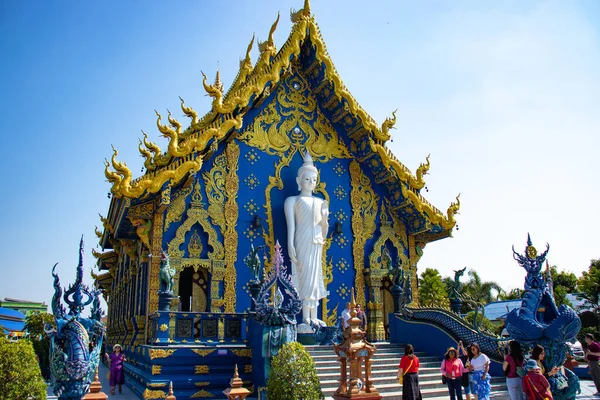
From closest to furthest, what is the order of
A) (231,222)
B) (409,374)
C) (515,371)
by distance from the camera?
(515,371) → (409,374) → (231,222)

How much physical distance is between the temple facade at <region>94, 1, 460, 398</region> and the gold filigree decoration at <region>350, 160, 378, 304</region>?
3 cm

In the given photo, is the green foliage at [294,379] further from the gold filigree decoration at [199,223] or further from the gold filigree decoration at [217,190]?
the gold filigree decoration at [217,190]

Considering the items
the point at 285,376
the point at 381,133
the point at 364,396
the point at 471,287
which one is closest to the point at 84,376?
Answer: the point at 285,376

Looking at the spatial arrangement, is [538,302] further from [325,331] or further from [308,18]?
[308,18]

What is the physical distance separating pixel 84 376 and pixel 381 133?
8742 mm

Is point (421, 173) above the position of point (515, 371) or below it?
above

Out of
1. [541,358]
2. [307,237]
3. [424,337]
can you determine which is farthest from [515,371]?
[307,237]

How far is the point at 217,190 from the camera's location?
1160 centimetres

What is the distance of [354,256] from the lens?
12711 mm

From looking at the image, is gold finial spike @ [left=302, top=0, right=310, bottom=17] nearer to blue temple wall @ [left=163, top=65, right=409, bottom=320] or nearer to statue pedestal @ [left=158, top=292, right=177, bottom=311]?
blue temple wall @ [left=163, top=65, right=409, bottom=320]

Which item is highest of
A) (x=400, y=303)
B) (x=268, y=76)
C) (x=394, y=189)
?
(x=268, y=76)

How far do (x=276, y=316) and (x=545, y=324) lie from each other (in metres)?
3.91

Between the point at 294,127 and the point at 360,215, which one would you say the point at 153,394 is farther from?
the point at 294,127

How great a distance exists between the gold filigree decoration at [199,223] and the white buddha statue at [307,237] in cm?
163
